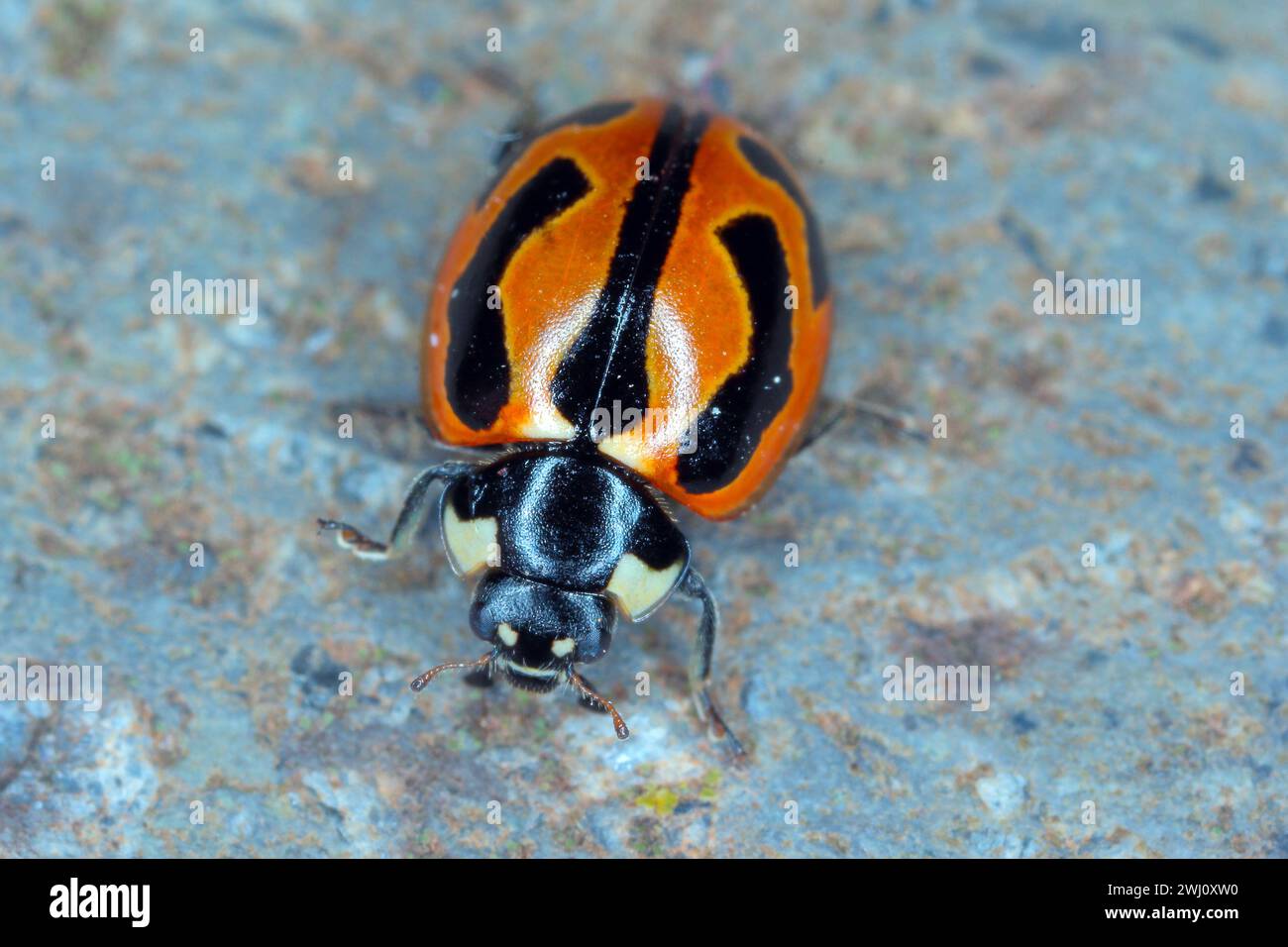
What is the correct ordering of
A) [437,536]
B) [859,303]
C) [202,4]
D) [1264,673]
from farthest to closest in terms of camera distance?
[202,4] < [859,303] < [437,536] < [1264,673]

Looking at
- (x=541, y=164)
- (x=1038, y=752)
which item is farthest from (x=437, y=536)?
(x=1038, y=752)

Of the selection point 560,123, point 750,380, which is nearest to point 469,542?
point 750,380

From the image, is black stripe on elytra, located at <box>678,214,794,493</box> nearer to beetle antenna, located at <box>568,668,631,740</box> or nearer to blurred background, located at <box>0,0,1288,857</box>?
blurred background, located at <box>0,0,1288,857</box>

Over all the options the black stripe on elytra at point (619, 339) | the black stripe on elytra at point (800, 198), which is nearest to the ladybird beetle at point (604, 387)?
the black stripe on elytra at point (619, 339)

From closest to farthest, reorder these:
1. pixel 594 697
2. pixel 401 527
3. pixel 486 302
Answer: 1. pixel 594 697
2. pixel 486 302
3. pixel 401 527

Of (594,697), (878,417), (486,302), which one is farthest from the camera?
(878,417)

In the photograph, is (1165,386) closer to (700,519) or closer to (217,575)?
(700,519)

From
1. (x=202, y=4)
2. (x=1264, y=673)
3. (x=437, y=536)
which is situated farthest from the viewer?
(x=202, y=4)

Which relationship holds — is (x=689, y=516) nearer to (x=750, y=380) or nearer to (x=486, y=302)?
(x=750, y=380)
